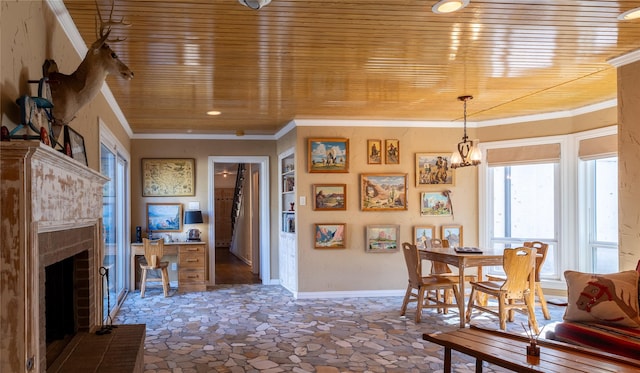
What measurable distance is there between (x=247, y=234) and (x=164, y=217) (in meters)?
3.03

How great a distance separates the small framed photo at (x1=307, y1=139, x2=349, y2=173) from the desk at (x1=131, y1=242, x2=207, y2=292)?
2.14m

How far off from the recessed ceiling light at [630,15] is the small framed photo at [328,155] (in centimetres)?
393

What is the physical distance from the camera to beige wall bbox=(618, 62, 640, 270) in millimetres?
3814

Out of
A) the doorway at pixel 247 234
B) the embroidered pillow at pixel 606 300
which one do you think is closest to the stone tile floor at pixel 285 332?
the embroidered pillow at pixel 606 300

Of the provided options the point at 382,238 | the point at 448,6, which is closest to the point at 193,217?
the point at 382,238

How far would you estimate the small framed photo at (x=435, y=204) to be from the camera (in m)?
6.87

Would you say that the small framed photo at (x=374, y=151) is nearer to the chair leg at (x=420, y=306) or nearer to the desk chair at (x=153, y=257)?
the chair leg at (x=420, y=306)

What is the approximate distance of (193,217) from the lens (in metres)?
7.42

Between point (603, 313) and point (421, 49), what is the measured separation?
2344mm

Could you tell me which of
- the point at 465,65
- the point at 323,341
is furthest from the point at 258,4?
the point at 323,341

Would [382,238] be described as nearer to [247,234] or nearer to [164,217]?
[164,217]

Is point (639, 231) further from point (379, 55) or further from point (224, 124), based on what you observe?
point (224, 124)

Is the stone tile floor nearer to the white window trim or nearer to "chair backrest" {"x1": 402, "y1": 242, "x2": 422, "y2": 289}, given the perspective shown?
"chair backrest" {"x1": 402, "y1": 242, "x2": 422, "y2": 289}

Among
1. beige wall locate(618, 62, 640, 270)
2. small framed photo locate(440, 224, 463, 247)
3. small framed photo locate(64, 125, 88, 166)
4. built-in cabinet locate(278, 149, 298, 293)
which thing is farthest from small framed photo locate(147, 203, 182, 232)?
beige wall locate(618, 62, 640, 270)
